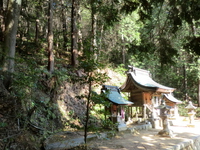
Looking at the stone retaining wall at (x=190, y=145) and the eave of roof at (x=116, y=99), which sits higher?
the eave of roof at (x=116, y=99)

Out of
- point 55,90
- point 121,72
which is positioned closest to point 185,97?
point 121,72

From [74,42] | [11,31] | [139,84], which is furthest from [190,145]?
[74,42]

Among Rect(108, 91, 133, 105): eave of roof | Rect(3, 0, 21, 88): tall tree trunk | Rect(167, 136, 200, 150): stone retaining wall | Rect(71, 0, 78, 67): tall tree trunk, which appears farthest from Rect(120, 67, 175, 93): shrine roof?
Rect(3, 0, 21, 88): tall tree trunk

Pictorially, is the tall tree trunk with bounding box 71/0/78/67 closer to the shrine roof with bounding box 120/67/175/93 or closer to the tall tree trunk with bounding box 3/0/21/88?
the shrine roof with bounding box 120/67/175/93

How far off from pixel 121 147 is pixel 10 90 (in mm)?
4154

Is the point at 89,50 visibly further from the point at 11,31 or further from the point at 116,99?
the point at 116,99

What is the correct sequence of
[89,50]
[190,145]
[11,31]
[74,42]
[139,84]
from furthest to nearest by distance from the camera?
[74,42] → [139,84] → [11,31] → [190,145] → [89,50]

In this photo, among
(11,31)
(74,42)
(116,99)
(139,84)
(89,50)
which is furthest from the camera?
(74,42)

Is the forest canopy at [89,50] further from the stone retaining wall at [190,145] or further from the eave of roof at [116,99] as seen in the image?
the stone retaining wall at [190,145]

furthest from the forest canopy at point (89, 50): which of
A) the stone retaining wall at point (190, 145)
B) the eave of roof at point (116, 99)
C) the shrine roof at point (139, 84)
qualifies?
the stone retaining wall at point (190, 145)

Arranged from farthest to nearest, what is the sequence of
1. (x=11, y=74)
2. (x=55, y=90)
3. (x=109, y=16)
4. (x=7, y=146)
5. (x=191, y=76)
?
1. (x=191, y=76)
2. (x=55, y=90)
3. (x=11, y=74)
4. (x=109, y=16)
5. (x=7, y=146)

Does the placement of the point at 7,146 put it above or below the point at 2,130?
below

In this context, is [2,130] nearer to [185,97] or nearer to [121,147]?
[121,147]

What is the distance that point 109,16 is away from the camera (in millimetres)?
4773
